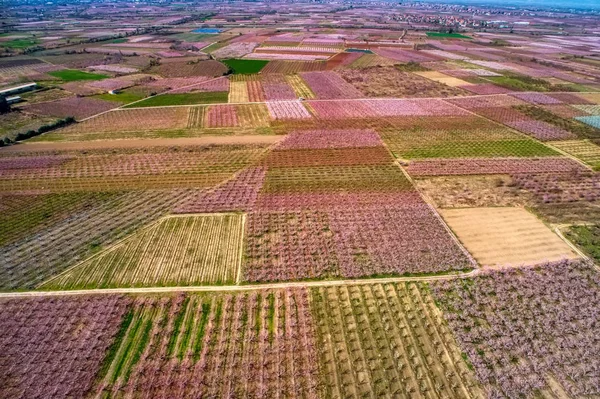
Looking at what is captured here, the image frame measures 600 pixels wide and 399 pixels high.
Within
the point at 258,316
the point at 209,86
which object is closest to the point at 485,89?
the point at 209,86

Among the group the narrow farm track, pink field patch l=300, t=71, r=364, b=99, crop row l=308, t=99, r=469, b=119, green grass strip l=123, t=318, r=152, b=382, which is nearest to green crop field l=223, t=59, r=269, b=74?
pink field patch l=300, t=71, r=364, b=99

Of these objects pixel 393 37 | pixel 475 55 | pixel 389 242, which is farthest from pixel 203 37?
pixel 389 242

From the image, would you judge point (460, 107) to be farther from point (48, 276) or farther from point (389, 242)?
point (48, 276)

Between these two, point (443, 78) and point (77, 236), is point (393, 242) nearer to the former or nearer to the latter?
point (77, 236)

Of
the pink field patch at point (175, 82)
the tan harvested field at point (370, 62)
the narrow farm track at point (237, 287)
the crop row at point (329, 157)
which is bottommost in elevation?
the narrow farm track at point (237, 287)

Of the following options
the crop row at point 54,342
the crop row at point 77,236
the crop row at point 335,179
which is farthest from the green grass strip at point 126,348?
the crop row at point 335,179

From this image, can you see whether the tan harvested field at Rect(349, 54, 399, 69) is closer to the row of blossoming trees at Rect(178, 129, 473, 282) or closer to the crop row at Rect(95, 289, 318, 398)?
the row of blossoming trees at Rect(178, 129, 473, 282)

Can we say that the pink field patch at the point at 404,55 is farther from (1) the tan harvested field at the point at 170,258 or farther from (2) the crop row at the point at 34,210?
(2) the crop row at the point at 34,210
